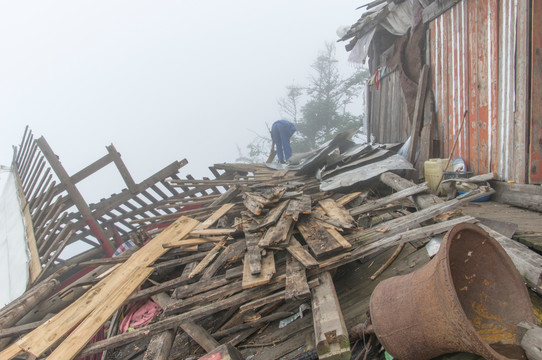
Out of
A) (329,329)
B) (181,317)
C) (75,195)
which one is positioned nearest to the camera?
(329,329)

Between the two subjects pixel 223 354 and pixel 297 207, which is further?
pixel 297 207

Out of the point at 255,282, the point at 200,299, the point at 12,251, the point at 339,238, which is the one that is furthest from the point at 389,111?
the point at 12,251

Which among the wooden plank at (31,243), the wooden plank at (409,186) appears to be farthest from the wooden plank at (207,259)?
the wooden plank at (31,243)

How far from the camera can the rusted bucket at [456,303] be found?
1415 millimetres

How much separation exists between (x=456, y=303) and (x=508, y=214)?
278 centimetres

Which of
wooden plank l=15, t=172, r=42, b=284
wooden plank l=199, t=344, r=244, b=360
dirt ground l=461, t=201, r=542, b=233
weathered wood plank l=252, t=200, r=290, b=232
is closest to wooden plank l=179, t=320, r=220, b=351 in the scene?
wooden plank l=199, t=344, r=244, b=360

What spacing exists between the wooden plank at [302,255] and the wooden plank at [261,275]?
23 centimetres

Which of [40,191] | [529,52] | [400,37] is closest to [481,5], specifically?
[529,52]

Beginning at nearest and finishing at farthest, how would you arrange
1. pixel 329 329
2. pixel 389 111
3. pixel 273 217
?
pixel 329 329 → pixel 273 217 → pixel 389 111

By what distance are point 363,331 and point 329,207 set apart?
213cm

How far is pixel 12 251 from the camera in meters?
5.30

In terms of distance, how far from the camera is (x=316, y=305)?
6.59 ft

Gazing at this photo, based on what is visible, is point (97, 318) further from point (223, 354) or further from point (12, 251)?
point (12, 251)

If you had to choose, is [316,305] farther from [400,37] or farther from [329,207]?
[400,37]
